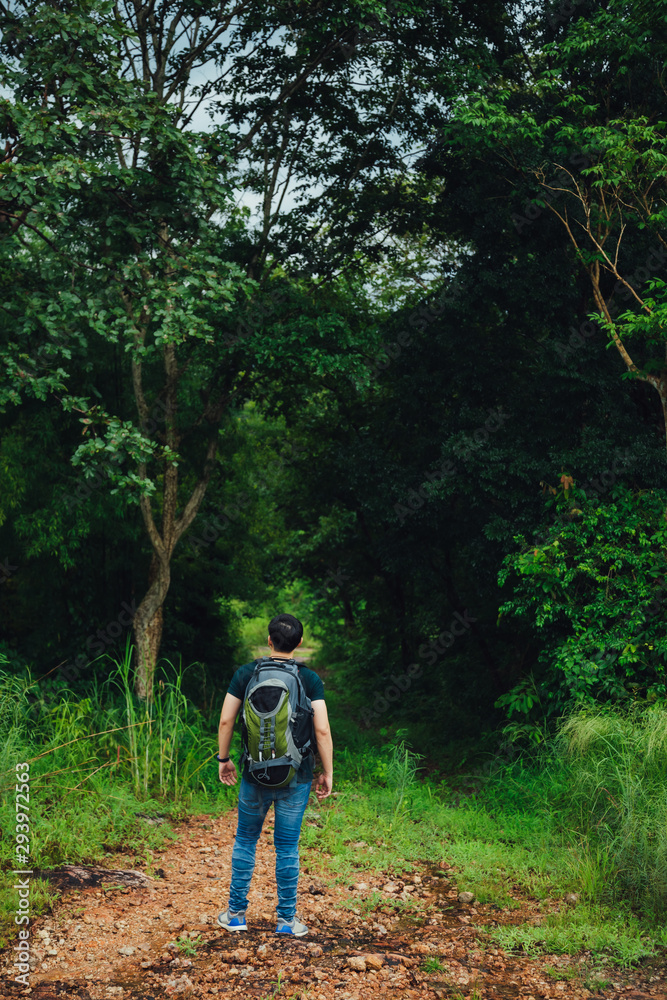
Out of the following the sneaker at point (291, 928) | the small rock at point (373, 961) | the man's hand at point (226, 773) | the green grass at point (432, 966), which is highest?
the man's hand at point (226, 773)

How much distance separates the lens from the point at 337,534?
12883 millimetres

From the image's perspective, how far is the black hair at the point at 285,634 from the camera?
12.2ft

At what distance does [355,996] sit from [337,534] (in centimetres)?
960

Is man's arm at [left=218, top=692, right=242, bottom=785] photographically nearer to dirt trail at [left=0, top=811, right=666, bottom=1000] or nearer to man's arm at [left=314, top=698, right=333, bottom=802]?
man's arm at [left=314, top=698, right=333, bottom=802]

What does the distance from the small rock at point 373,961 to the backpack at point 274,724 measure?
99 cm

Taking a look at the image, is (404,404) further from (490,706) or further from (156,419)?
(490,706)

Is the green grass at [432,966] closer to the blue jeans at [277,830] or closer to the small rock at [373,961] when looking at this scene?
the small rock at [373,961]

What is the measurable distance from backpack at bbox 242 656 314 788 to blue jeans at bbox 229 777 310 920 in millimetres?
123

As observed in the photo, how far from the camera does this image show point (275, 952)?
148 inches

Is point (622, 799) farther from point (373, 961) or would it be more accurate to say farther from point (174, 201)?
point (174, 201)

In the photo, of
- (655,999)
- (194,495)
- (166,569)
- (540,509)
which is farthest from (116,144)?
(655,999)

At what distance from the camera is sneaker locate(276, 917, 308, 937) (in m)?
3.90

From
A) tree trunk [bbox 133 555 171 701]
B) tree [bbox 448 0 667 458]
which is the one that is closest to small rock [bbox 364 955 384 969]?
tree [bbox 448 0 667 458]

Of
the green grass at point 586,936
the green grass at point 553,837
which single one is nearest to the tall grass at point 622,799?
the green grass at point 553,837
